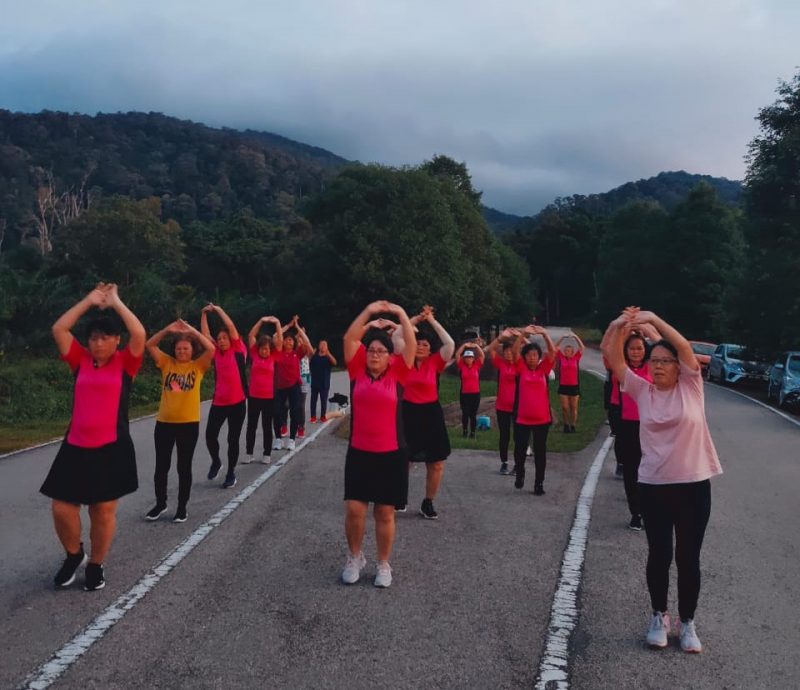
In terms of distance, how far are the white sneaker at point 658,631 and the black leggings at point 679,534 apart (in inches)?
2.1

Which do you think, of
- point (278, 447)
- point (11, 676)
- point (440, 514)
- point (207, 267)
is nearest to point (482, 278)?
point (207, 267)

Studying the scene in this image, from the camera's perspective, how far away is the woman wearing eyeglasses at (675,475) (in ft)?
16.3

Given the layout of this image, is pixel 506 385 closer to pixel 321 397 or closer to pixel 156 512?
pixel 321 397

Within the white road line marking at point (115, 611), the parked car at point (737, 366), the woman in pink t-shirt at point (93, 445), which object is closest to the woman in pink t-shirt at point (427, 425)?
the white road line marking at point (115, 611)

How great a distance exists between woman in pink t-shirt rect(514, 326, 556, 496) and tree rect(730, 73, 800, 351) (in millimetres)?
19308

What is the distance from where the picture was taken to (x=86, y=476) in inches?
226

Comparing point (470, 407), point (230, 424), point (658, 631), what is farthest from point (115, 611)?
point (470, 407)

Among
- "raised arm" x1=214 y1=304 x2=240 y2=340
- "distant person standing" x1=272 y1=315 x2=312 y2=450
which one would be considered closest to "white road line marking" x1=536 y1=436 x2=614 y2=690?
"raised arm" x1=214 y1=304 x2=240 y2=340

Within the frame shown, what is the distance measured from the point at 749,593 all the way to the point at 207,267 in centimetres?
6088

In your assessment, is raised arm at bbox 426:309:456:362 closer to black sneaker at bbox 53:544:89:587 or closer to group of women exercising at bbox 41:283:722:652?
group of women exercising at bbox 41:283:722:652

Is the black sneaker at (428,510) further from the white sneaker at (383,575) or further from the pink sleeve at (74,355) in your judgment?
the pink sleeve at (74,355)

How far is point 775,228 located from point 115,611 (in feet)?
88.6

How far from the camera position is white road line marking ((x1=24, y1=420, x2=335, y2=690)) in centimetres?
437

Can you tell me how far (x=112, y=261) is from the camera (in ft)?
168
